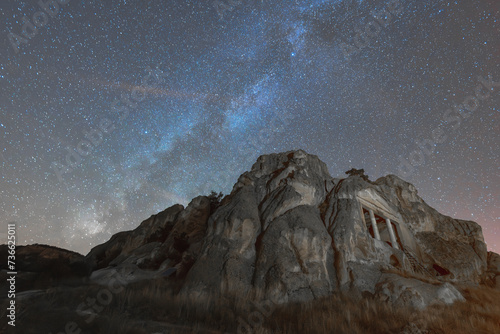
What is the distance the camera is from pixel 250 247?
54.0 feet

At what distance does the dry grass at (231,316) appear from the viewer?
705 centimetres

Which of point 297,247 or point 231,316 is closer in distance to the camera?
point 231,316

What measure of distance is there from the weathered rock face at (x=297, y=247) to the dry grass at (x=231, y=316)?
158 cm

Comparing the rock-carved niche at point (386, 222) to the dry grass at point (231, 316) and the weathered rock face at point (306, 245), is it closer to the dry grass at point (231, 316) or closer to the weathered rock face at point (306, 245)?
the weathered rock face at point (306, 245)

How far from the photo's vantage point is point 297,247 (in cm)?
1566

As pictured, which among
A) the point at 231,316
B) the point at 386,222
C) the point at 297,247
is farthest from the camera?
the point at 386,222

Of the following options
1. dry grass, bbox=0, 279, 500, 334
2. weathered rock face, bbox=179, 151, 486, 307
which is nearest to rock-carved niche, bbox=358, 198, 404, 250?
weathered rock face, bbox=179, 151, 486, 307

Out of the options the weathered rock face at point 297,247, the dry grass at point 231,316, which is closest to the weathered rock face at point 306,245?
the weathered rock face at point 297,247

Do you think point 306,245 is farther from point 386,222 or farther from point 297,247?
point 386,222

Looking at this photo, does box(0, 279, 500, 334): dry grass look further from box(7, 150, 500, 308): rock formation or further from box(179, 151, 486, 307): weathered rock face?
box(7, 150, 500, 308): rock formation

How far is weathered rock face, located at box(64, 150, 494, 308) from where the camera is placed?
14234 mm

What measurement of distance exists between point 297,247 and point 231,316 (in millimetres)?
7046

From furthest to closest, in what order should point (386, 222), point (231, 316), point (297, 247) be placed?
point (386, 222), point (297, 247), point (231, 316)

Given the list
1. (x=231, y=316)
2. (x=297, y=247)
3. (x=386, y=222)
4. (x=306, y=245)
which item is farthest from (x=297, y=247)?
(x=386, y=222)
